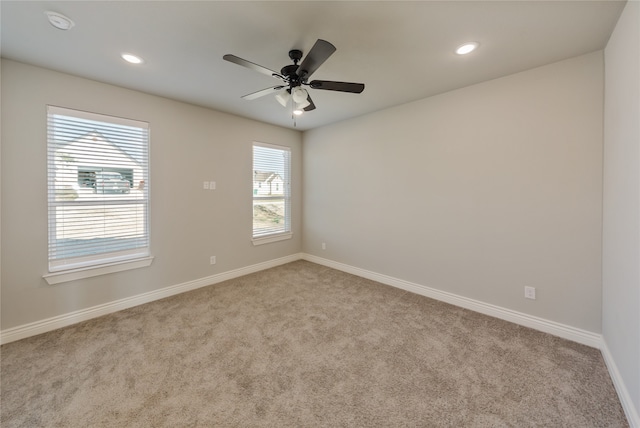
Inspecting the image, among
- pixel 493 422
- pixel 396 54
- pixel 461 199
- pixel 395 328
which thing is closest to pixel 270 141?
pixel 396 54

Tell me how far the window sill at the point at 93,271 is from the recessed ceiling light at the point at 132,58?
211 cm

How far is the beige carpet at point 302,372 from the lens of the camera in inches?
59.7

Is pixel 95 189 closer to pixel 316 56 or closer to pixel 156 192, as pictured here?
pixel 156 192

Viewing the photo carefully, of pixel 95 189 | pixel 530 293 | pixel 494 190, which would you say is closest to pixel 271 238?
pixel 95 189

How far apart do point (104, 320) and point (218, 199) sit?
6.14ft

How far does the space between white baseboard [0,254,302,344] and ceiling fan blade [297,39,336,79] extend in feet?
9.88

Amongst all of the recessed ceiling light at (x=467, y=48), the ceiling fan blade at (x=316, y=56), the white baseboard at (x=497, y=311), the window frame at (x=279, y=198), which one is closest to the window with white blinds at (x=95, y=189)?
the window frame at (x=279, y=198)

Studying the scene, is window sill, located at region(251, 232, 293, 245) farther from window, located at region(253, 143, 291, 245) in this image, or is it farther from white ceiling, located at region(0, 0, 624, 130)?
white ceiling, located at region(0, 0, 624, 130)

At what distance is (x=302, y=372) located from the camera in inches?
74.1

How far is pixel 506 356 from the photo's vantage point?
6.73 ft

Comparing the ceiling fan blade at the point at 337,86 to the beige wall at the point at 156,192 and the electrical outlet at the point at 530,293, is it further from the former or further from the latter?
the electrical outlet at the point at 530,293

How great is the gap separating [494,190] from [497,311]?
4.24ft

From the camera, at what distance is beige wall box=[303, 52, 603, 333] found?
2.19 metres

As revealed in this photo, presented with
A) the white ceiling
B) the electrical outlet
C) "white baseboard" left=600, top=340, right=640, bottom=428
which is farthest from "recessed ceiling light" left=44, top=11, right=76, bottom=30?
the electrical outlet
